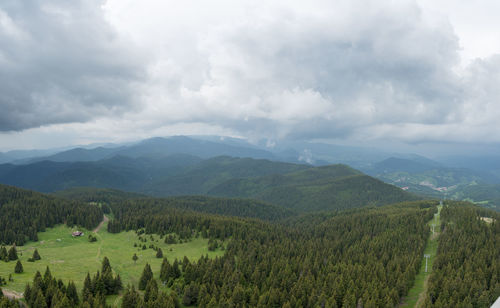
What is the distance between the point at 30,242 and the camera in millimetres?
162625

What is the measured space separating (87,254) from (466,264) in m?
172

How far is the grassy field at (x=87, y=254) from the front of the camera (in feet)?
335

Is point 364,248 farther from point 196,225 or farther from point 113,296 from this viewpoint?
point 113,296

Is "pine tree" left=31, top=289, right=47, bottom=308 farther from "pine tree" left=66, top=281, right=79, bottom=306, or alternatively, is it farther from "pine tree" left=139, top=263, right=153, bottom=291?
"pine tree" left=139, top=263, right=153, bottom=291

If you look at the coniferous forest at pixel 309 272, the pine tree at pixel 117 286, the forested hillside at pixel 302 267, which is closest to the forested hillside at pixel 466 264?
the coniferous forest at pixel 309 272

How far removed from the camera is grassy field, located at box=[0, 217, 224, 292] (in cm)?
10201

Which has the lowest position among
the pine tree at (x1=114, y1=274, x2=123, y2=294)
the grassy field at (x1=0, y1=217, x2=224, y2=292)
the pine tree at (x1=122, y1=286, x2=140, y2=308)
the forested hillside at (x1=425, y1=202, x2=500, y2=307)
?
the grassy field at (x1=0, y1=217, x2=224, y2=292)

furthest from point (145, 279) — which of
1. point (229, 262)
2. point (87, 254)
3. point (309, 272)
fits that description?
point (309, 272)

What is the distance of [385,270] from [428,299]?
28.4m

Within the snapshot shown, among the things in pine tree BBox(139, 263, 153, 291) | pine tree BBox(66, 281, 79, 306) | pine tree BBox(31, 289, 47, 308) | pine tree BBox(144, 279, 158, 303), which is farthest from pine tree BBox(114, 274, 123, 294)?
pine tree BBox(31, 289, 47, 308)

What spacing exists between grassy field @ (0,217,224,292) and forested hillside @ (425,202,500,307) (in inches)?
3968

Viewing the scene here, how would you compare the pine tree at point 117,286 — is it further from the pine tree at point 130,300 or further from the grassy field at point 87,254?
the pine tree at point 130,300

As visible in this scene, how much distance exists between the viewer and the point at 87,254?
138 m

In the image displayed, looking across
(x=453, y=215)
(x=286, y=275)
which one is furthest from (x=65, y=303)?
(x=453, y=215)
